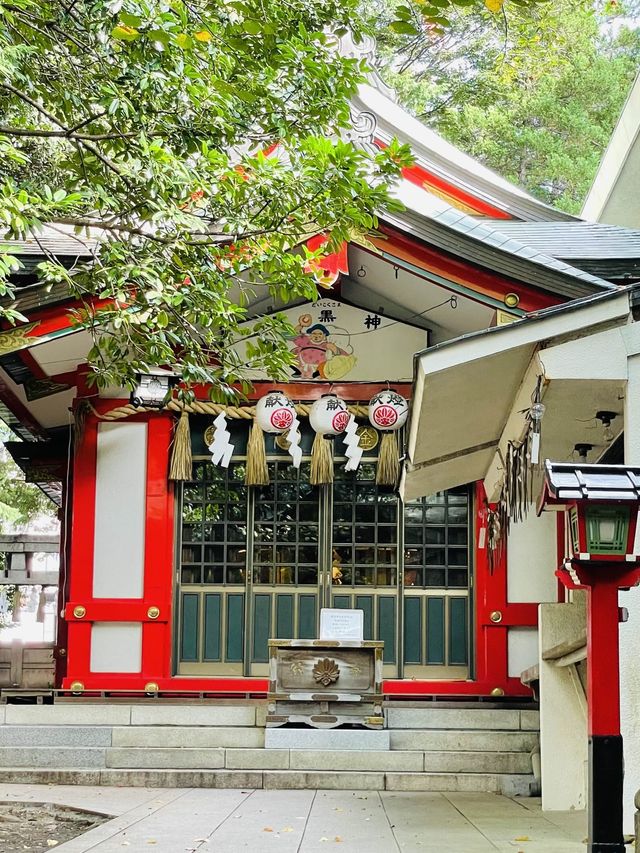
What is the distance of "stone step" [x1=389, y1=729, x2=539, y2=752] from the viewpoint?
1015cm

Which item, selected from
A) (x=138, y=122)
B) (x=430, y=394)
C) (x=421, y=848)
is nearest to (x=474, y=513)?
(x=430, y=394)

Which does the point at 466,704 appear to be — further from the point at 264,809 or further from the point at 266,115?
the point at 266,115

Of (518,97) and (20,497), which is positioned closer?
(20,497)

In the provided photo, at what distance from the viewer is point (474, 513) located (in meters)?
12.2

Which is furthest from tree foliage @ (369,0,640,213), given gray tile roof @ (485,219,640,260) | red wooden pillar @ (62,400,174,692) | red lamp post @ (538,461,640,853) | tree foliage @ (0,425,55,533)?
red lamp post @ (538,461,640,853)

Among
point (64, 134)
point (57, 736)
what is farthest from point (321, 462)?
point (64, 134)

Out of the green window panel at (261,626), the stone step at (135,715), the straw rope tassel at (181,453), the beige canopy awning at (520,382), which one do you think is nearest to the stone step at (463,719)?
the stone step at (135,715)

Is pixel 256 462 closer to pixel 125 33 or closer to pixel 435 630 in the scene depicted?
pixel 435 630

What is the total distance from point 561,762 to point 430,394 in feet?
10.4

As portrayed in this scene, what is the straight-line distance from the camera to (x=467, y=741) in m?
10.2

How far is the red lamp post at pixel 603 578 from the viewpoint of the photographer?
4.69m

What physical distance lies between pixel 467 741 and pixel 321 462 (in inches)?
133

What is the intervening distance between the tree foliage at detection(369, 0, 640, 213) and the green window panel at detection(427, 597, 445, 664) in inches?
757

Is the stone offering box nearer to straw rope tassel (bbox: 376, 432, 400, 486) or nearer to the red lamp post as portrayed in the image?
straw rope tassel (bbox: 376, 432, 400, 486)
